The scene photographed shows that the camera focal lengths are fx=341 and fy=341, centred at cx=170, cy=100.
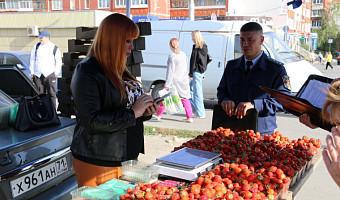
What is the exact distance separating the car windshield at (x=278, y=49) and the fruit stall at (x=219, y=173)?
23.2ft

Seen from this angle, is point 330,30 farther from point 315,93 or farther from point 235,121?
point 315,93

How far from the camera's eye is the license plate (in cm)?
278

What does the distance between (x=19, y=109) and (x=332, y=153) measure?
2854 millimetres

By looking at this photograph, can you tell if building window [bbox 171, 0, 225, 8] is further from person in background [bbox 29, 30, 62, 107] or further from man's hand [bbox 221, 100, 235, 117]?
man's hand [bbox 221, 100, 235, 117]

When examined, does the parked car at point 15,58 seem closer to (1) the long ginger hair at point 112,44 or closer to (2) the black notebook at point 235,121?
(2) the black notebook at point 235,121

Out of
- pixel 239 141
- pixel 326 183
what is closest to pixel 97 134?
pixel 239 141

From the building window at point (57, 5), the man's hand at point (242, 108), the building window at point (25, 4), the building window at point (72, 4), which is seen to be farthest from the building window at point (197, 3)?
the man's hand at point (242, 108)

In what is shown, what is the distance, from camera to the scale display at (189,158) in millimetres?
2402

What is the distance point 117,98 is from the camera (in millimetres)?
2473

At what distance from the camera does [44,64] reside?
8406 millimetres

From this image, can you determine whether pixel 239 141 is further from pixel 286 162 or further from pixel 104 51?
pixel 104 51

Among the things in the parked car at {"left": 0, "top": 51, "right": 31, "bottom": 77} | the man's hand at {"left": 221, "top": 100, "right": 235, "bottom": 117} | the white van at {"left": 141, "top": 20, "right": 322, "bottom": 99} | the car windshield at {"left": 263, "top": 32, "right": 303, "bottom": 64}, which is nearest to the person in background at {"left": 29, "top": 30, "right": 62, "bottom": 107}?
the parked car at {"left": 0, "top": 51, "right": 31, "bottom": 77}

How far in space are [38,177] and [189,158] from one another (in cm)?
141

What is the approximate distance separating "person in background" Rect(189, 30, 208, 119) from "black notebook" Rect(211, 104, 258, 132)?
5.05 m
